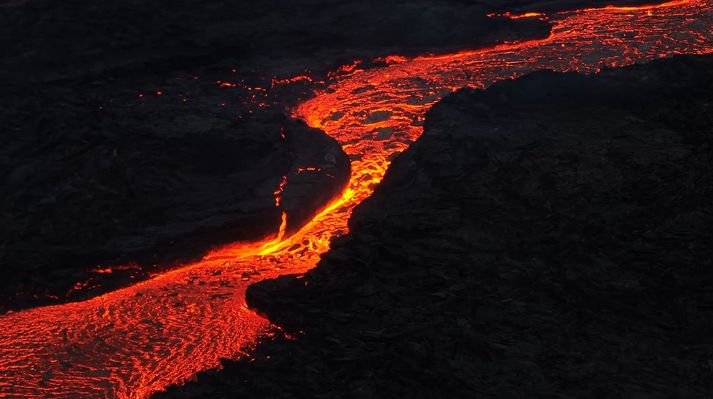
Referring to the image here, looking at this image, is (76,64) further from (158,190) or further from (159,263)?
(159,263)

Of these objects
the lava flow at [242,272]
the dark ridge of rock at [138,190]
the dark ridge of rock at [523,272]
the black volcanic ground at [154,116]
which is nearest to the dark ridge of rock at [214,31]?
the black volcanic ground at [154,116]

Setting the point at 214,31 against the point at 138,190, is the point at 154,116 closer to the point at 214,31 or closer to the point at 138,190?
the point at 138,190

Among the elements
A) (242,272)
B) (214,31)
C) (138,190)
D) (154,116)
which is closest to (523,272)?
(242,272)

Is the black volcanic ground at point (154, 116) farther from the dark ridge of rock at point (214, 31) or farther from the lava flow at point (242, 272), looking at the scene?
the lava flow at point (242, 272)

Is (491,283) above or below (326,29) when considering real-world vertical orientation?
below

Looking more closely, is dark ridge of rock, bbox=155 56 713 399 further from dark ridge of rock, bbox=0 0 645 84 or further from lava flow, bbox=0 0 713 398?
dark ridge of rock, bbox=0 0 645 84

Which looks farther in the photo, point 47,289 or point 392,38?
point 392,38

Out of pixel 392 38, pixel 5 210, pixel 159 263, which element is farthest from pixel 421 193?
pixel 392 38
